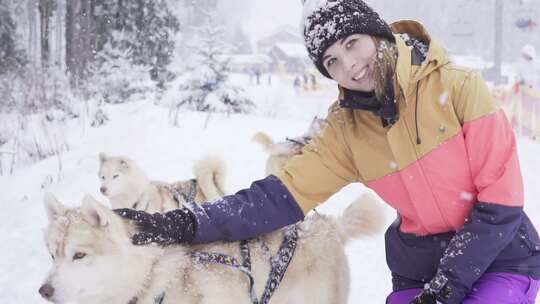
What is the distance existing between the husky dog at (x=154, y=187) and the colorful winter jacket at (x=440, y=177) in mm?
2738

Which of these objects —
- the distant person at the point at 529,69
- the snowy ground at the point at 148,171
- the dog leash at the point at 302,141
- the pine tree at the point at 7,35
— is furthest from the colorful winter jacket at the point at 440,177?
the pine tree at the point at 7,35

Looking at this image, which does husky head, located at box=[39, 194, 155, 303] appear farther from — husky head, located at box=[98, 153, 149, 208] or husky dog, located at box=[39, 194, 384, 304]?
husky head, located at box=[98, 153, 149, 208]

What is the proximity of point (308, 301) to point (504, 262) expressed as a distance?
1210 mm

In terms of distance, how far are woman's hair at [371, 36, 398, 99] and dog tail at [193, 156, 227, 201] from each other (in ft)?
10.8

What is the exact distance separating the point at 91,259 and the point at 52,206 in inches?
13.7

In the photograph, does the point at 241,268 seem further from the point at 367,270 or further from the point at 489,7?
the point at 489,7

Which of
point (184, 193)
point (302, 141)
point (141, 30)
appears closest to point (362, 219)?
point (302, 141)

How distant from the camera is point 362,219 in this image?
294cm

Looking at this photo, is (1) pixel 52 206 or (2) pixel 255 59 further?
(2) pixel 255 59

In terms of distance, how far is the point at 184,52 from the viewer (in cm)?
3984

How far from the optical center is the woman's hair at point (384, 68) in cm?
196

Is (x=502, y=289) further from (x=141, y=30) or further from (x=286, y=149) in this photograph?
(x=141, y=30)

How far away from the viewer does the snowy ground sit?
461cm

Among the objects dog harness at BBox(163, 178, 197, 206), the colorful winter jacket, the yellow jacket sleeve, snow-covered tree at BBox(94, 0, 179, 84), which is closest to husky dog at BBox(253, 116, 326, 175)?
dog harness at BBox(163, 178, 197, 206)
